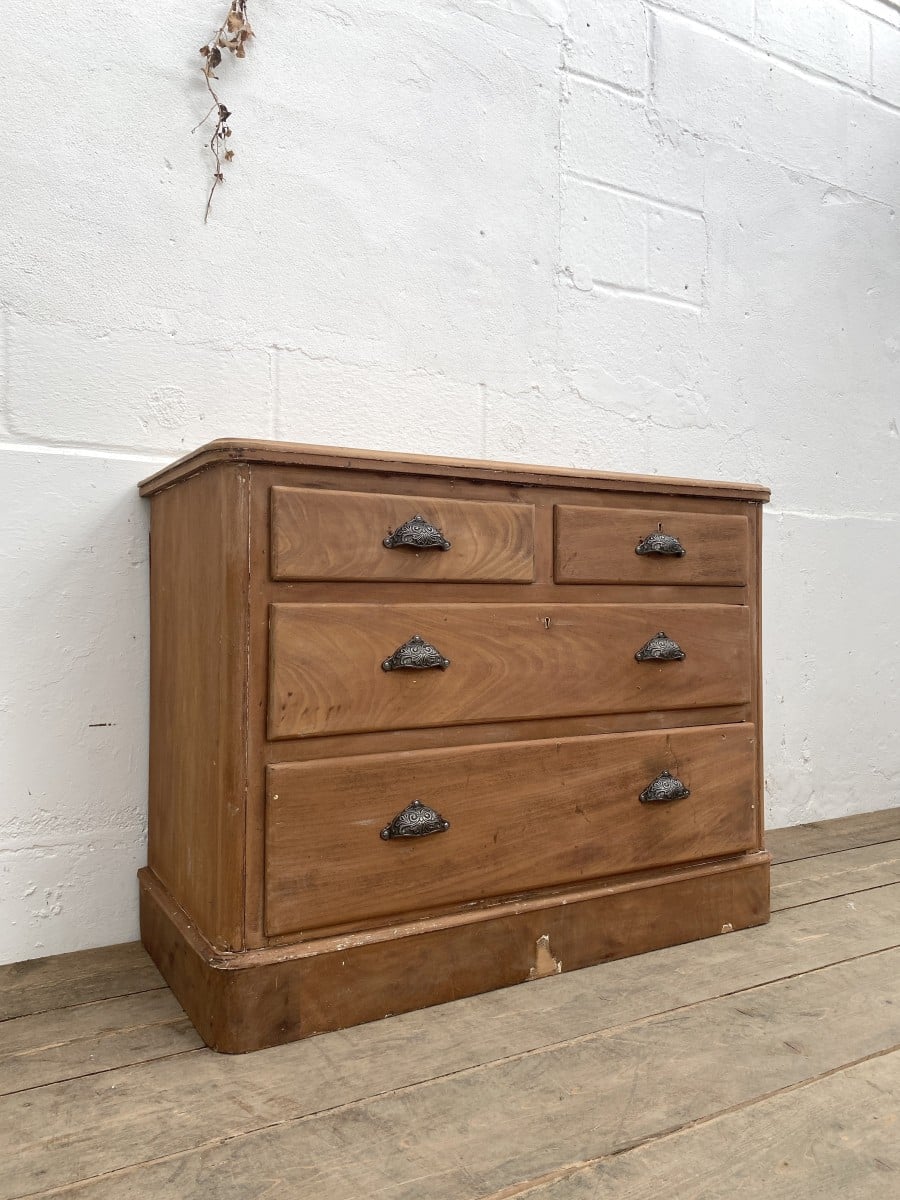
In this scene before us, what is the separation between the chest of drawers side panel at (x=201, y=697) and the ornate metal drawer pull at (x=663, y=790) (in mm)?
729

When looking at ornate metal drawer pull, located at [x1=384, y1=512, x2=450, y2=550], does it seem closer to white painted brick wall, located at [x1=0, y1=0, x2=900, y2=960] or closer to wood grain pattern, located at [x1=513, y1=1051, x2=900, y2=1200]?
white painted brick wall, located at [x1=0, y1=0, x2=900, y2=960]

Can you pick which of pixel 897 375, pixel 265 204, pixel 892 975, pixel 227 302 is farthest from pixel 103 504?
pixel 897 375

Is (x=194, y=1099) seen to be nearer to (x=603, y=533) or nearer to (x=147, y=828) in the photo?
(x=147, y=828)

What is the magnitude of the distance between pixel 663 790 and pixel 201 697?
0.82 m

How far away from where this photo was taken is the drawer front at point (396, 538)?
1289 mm

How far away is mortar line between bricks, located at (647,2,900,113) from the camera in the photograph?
2367mm

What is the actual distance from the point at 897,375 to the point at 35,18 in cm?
245

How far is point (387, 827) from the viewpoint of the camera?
1362 millimetres

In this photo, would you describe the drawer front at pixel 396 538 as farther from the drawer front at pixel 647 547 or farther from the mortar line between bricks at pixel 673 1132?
the mortar line between bricks at pixel 673 1132

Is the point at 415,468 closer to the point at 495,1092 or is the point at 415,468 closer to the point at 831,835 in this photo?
the point at 495,1092

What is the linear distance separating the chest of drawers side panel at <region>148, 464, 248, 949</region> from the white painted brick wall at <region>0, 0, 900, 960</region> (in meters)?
0.12

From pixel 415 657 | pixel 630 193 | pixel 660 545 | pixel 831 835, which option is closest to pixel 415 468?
pixel 415 657

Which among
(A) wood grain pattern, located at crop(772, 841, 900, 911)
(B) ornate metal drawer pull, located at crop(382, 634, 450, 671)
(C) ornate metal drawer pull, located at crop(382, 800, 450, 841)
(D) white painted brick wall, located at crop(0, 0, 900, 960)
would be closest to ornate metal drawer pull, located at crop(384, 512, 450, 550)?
(B) ornate metal drawer pull, located at crop(382, 634, 450, 671)

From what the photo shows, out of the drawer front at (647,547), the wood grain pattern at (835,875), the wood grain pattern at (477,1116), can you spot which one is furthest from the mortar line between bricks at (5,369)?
the wood grain pattern at (835,875)
